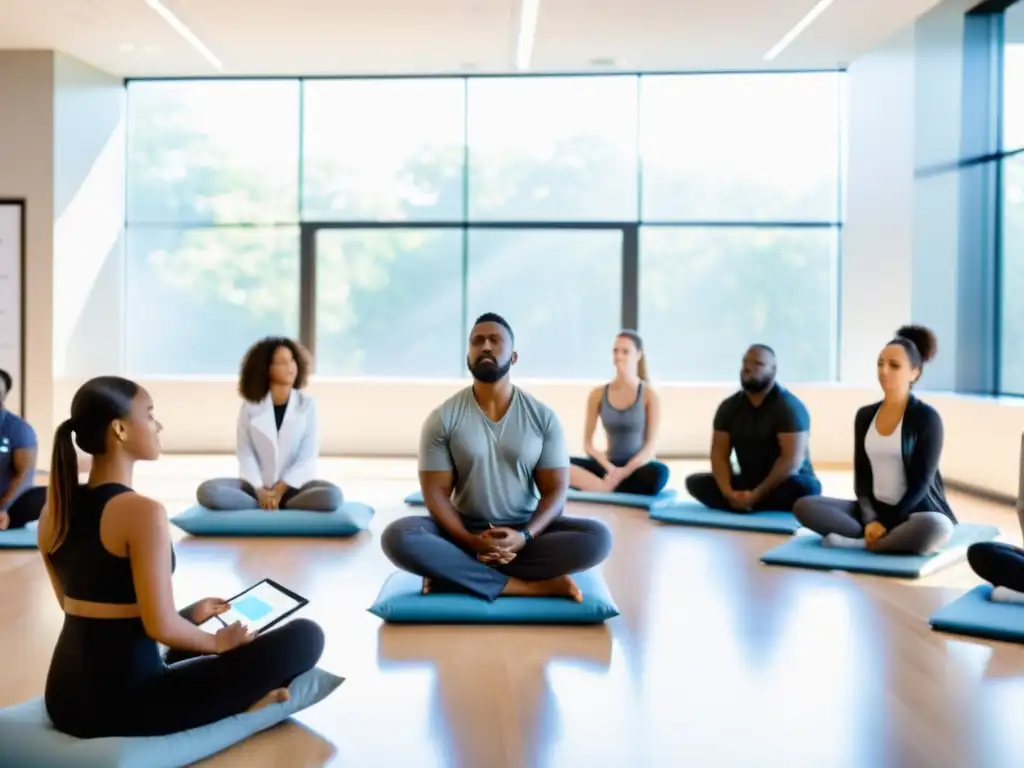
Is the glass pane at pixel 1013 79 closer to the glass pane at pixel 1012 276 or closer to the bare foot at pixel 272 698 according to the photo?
the glass pane at pixel 1012 276

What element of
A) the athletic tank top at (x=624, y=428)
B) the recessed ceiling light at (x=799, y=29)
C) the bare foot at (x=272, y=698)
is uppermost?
the recessed ceiling light at (x=799, y=29)

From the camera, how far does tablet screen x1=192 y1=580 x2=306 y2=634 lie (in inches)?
111

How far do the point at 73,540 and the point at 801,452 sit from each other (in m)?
4.32

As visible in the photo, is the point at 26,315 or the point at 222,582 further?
the point at 26,315

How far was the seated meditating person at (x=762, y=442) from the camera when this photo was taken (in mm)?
5875

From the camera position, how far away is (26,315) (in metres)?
8.58

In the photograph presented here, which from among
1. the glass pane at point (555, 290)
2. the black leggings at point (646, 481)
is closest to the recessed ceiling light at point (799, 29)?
the glass pane at point (555, 290)

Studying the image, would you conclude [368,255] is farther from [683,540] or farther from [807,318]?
[683,540]

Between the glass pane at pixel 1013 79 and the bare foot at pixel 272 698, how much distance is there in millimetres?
6527

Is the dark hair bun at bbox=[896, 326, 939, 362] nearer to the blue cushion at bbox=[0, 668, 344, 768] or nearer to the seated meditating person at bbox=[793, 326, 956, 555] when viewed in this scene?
the seated meditating person at bbox=[793, 326, 956, 555]

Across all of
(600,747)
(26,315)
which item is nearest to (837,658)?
(600,747)

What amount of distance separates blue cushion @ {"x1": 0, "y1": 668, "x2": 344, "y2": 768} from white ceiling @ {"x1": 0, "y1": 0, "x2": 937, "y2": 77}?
5559 mm

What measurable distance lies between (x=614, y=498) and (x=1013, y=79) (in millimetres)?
3998

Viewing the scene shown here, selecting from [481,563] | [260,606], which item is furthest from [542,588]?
Answer: [260,606]
